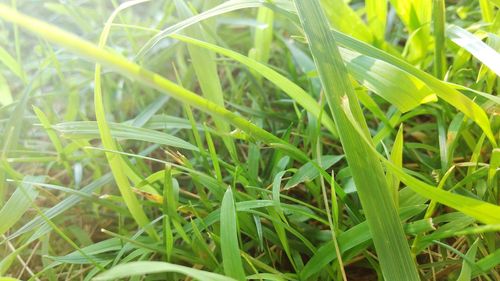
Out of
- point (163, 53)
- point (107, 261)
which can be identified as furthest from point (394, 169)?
point (163, 53)

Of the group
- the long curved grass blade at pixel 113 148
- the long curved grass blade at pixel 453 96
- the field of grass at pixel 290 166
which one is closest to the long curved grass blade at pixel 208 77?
the field of grass at pixel 290 166

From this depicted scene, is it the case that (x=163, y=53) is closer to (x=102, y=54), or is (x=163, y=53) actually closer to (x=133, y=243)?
(x=133, y=243)

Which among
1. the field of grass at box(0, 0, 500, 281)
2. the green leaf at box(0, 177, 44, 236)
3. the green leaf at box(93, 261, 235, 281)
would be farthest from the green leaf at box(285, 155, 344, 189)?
the green leaf at box(0, 177, 44, 236)

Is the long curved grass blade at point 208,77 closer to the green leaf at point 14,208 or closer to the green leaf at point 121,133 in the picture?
the green leaf at point 121,133

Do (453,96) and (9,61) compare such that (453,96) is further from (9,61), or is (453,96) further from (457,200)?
(9,61)

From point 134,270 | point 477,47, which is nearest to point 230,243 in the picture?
point 134,270

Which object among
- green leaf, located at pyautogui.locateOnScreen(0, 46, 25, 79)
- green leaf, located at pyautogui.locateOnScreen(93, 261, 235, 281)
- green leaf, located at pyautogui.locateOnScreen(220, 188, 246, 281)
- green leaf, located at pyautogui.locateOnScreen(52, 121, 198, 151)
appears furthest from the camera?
green leaf, located at pyautogui.locateOnScreen(0, 46, 25, 79)

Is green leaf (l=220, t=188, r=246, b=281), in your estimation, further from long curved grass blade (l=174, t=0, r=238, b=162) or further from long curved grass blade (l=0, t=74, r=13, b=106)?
long curved grass blade (l=0, t=74, r=13, b=106)

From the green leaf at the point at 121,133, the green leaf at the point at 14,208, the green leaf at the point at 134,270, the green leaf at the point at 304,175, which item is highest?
the green leaf at the point at 121,133
